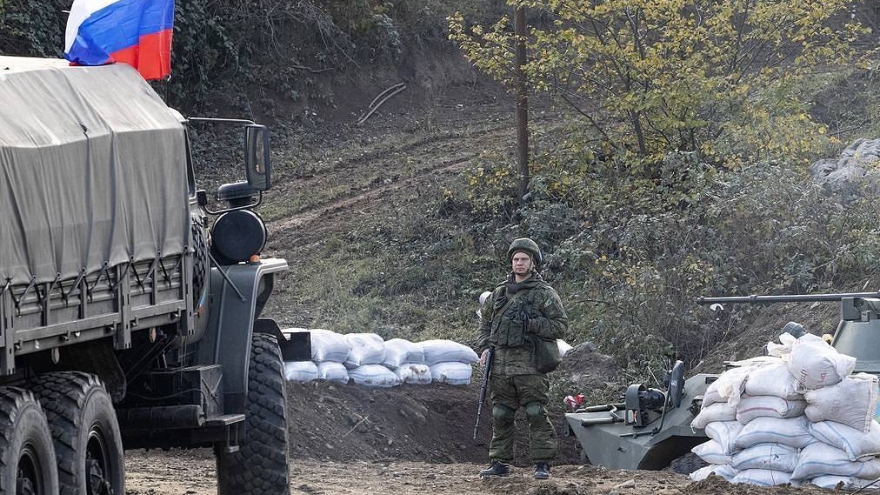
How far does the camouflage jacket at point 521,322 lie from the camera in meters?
9.91

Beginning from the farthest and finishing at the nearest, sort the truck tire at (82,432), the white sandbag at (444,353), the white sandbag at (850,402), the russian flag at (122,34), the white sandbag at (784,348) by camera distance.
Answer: the white sandbag at (444,353) < the white sandbag at (784,348) < the white sandbag at (850,402) < the russian flag at (122,34) < the truck tire at (82,432)

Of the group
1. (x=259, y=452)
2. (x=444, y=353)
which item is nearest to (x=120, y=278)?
(x=259, y=452)

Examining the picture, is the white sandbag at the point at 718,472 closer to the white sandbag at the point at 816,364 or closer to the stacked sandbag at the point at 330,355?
the white sandbag at the point at 816,364

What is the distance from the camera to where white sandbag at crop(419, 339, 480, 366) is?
13.3 metres

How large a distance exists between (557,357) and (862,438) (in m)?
2.35

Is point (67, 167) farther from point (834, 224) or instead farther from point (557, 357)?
→ point (834, 224)

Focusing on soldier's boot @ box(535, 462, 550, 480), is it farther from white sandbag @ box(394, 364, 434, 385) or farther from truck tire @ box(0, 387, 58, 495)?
truck tire @ box(0, 387, 58, 495)

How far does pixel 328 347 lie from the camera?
41.3 ft

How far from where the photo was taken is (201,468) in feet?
34.4

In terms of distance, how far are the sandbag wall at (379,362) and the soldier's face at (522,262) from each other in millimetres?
3010

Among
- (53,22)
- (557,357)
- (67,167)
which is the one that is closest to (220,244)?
(67,167)

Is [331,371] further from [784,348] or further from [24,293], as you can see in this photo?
[24,293]

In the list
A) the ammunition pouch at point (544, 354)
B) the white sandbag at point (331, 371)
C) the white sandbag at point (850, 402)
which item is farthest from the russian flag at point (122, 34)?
the white sandbag at point (331, 371)

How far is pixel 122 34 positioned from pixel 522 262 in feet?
12.0
